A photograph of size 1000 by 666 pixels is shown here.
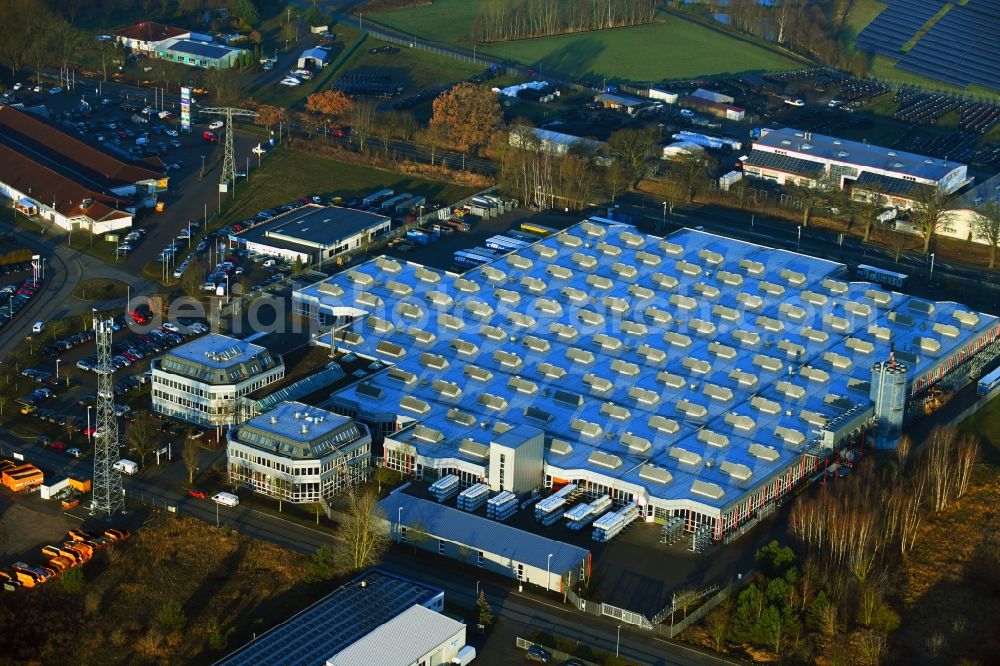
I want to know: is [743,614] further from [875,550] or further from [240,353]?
[240,353]

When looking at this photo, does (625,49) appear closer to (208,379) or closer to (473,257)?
(473,257)

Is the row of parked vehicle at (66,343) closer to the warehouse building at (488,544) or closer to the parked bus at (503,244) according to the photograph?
the warehouse building at (488,544)

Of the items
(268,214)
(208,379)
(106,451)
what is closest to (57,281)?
(268,214)

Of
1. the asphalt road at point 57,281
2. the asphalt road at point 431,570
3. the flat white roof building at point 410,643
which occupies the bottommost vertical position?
the asphalt road at point 431,570

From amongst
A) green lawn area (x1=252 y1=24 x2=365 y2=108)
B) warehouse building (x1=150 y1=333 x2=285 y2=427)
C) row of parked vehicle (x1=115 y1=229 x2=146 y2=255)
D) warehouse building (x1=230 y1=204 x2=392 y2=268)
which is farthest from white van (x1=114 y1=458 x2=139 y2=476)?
green lawn area (x1=252 y1=24 x2=365 y2=108)

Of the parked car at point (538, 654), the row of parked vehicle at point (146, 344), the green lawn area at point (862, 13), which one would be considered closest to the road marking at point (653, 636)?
the parked car at point (538, 654)

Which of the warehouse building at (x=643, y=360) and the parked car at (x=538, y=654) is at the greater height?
the warehouse building at (x=643, y=360)
